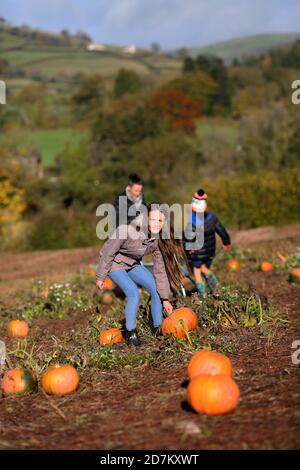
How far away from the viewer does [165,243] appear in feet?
25.1

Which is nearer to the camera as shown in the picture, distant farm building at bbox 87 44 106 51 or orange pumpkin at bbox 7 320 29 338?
orange pumpkin at bbox 7 320 29 338

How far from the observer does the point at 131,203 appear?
26.8ft

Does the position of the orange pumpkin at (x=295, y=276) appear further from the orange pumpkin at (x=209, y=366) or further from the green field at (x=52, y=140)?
the green field at (x=52, y=140)

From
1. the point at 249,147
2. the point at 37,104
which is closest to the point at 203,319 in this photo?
the point at 249,147

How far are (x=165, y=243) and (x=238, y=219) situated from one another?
16675mm

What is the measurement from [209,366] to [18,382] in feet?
5.63

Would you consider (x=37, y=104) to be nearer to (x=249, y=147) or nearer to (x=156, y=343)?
(x=249, y=147)

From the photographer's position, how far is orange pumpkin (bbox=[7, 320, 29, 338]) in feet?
30.2

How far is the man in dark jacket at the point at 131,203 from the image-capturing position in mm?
7902

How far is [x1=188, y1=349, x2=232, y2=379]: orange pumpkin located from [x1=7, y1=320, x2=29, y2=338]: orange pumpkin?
167 inches

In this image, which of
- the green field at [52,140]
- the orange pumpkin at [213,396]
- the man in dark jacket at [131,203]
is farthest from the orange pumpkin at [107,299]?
the green field at [52,140]

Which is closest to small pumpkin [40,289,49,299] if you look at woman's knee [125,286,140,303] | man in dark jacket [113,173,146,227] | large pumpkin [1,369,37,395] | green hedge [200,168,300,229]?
man in dark jacket [113,173,146,227]

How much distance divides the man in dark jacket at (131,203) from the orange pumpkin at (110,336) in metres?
1.22

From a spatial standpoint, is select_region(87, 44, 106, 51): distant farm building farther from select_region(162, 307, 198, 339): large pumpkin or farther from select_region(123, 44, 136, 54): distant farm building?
select_region(162, 307, 198, 339): large pumpkin
